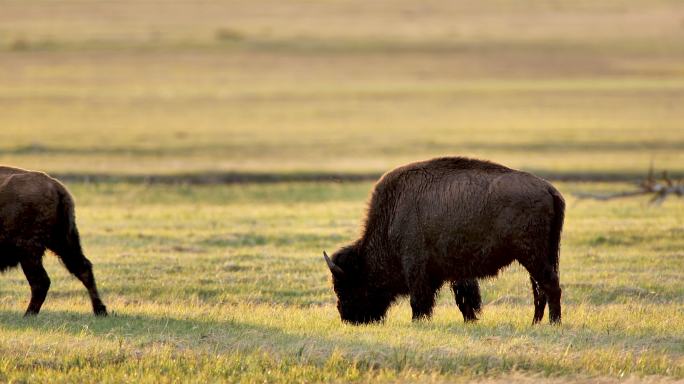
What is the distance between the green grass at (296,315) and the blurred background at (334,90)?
11311 millimetres

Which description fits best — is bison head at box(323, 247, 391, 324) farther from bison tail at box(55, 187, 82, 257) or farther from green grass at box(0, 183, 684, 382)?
Answer: bison tail at box(55, 187, 82, 257)

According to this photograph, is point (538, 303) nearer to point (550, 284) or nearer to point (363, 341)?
point (550, 284)

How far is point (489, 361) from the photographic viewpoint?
10531 mm

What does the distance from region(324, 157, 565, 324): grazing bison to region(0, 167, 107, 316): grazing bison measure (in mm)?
2957

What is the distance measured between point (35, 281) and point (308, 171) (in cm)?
1990

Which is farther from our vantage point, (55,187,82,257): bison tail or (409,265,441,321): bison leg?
(55,187,82,257): bison tail

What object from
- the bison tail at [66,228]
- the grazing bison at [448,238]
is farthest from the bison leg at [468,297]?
the bison tail at [66,228]

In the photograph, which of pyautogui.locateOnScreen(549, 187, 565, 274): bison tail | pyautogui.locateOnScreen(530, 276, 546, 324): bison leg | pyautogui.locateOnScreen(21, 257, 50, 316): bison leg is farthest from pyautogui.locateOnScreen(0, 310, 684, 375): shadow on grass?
pyautogui.locateOnScreen(549, 187, 565, 274): bison tail

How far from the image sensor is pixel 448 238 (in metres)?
12.6

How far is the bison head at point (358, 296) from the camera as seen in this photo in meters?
13.2

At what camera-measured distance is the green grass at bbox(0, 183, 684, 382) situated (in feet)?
34.0

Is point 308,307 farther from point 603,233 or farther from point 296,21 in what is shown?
point 296,21

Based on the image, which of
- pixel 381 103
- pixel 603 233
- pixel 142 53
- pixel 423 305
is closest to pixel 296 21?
pixel 142 53

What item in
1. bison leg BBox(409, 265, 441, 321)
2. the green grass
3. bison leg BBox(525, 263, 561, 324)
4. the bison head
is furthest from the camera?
the bison head
